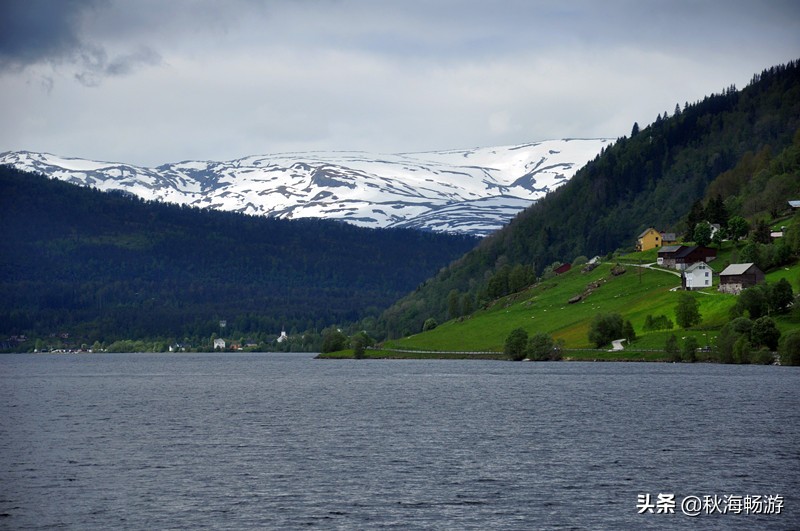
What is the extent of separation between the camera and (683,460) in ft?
247

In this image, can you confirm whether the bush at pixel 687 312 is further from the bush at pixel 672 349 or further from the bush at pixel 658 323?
the bush at pixel 672 349

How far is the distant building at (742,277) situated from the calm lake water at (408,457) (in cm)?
5837

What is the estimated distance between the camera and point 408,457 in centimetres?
7788

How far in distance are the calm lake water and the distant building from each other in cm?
5837

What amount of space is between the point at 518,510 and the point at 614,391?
230 ft

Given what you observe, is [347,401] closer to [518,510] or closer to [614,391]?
[614,391]

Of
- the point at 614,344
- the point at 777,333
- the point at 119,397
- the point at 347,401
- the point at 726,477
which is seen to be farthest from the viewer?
the point at 614,344

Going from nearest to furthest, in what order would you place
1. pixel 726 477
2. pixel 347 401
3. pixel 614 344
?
pixel 726 477 < pixel 347 401 < pixel 614 344

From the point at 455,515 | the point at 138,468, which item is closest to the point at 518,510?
the point at 455,515

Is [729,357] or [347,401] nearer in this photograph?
[347,401]

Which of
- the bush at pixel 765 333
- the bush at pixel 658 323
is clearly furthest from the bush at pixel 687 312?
the bush at pixel 765 333

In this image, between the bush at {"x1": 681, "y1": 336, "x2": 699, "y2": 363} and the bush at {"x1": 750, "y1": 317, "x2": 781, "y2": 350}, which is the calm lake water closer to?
the bush at {"x1": 750, "y1": 317, "x2": 781, "y2": 350}

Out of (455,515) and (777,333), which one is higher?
(777,333)

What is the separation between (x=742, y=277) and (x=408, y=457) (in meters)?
131
